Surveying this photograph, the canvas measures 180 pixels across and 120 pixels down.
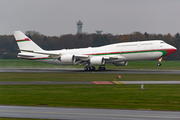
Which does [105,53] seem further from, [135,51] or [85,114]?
[85,114]

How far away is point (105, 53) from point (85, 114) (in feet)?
123

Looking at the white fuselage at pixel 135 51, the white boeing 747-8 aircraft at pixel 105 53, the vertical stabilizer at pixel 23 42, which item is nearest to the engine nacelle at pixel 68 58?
the white boeing 747-8 aircraft at pixel 105 53

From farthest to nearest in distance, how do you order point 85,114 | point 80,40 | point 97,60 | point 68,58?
point 80,40, point 68,58, point 97,60, point 85,114

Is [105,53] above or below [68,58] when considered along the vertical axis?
above

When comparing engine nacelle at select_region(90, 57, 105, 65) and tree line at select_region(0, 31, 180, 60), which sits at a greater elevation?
tree line at select_region(0, 31, 180, 60)

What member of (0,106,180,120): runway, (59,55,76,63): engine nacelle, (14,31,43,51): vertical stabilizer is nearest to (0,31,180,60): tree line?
(14,31,43,51): vertical stabilizer

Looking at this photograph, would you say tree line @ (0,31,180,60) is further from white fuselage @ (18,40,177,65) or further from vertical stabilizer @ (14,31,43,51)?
white fuselage @ (18,40,177,65)

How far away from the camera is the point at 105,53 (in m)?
50.1

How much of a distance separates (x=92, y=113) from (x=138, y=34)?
87326 mm

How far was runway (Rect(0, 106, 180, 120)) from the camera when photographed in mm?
12266

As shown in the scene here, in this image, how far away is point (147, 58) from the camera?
157 ft

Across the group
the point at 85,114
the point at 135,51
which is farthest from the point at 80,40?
the point at 85,114

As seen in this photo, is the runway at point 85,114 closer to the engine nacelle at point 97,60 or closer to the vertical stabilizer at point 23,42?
the engine nacelle at point 97,60

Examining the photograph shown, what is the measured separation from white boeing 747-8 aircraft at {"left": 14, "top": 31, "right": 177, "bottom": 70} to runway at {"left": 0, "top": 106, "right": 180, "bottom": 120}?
34.1 m
